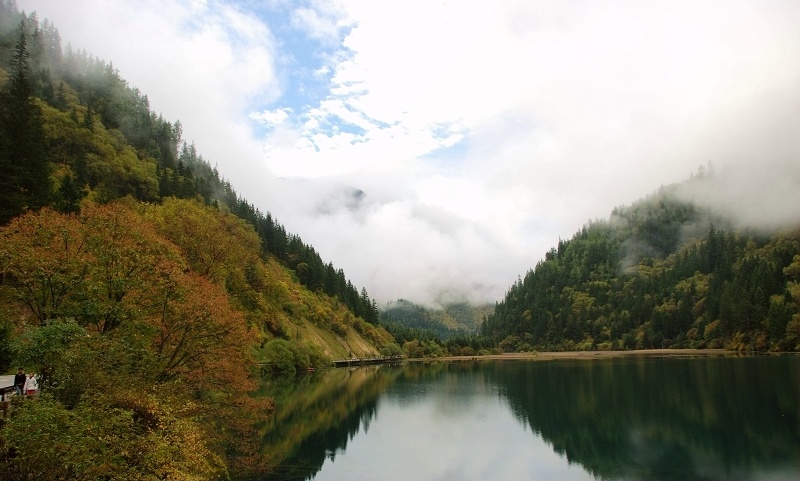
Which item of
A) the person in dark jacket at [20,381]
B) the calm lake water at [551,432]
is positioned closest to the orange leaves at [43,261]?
the person in dark jacket at [20,381]

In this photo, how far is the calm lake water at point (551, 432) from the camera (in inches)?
1719

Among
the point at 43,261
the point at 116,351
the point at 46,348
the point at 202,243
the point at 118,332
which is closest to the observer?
the point at 46,348

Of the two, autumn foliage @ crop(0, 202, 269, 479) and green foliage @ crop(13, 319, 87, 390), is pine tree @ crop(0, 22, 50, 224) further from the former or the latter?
green foliage @ crop(13, 319, 87, 390)

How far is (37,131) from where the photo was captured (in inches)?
2876

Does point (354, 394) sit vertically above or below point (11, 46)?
below

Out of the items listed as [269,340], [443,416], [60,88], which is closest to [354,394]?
[443,416]

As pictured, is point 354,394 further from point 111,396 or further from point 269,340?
point 111,396

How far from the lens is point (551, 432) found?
196 feet

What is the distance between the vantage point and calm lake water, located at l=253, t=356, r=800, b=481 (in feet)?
143

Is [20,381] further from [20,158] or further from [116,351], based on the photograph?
[20,158]

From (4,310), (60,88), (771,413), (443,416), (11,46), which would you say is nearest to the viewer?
(4,310)

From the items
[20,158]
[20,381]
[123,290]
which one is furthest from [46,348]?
[20,158]

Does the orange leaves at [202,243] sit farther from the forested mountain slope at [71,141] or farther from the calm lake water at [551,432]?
the calm lake water at [551,432]

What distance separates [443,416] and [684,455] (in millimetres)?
33651
